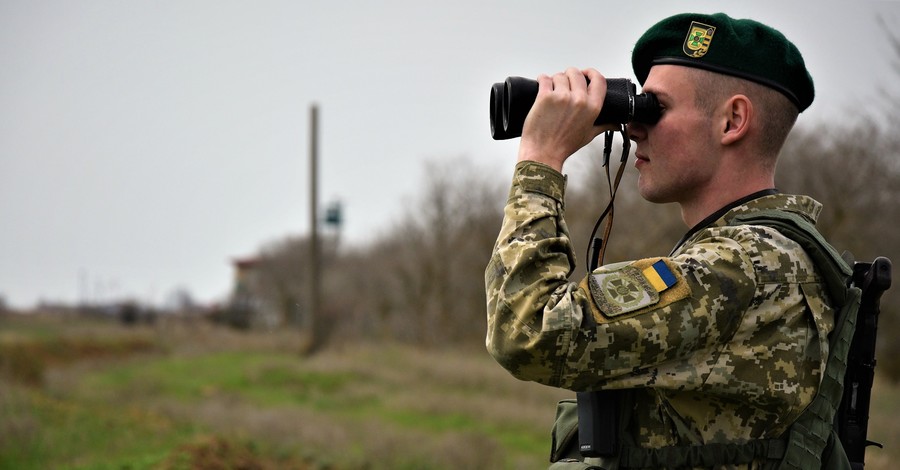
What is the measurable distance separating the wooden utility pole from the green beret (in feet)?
66.0

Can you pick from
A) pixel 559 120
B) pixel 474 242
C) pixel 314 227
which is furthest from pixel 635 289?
pixel 474 242

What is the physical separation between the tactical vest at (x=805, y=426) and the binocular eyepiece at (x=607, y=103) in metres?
0.28

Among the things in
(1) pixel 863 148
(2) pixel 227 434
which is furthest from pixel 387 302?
(2) pixel 227 434

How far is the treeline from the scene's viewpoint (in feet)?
58.1

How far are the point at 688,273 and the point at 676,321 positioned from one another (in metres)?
0.09

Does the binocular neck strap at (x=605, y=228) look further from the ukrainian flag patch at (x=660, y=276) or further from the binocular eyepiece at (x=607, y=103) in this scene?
the ukrainian flag patch at (x=660, y=276)

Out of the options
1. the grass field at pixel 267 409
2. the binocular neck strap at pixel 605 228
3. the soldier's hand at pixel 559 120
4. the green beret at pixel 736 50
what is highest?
the green beret at pixel 736 50

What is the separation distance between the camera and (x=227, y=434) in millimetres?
8375

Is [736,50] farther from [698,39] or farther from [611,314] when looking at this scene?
[611,314]

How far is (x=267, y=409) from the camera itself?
11242 mm

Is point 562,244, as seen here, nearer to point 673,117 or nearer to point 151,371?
point 673,117

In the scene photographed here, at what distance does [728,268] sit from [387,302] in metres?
35.4

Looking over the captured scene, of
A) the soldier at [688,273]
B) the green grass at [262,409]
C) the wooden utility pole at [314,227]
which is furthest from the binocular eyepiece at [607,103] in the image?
the wooden utility pole at [314,227]

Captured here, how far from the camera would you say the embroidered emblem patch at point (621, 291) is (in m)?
1.46
